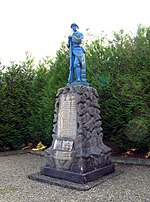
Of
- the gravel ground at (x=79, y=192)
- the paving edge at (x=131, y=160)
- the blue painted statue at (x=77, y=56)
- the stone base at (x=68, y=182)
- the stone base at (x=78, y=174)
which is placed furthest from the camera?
the paving edge at (x=131, y=160)

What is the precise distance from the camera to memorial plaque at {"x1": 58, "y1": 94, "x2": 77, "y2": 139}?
5398mm

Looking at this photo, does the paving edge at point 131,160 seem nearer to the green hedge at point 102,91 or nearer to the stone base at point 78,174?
the green hedge at point 102,91

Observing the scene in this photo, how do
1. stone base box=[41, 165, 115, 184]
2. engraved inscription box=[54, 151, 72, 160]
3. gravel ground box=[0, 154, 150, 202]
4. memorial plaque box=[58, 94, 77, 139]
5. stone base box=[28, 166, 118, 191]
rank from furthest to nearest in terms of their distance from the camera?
memorial plaque box=[58, 94, 77, 139] → engraved inscription box=[54, 151, 72, 160] → stone base box=[41, 165, 115, 184] → stone base box=[28, 166, 118, 191] → gravel ground box=[0, 154, 150, 202]

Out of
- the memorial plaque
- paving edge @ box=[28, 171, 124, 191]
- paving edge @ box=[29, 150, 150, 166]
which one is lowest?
paving edge @ box=[28, 171, 124, 191]

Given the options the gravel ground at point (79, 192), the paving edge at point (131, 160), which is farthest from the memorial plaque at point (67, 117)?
the paving edge at point (131, 160)

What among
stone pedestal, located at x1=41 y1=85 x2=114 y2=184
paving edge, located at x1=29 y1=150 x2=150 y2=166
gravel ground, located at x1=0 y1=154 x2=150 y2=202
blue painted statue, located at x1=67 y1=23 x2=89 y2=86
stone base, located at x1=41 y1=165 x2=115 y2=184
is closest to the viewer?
gravel ground, located at x1=0 y1=154 x2=150 y2=202

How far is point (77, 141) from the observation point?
521 centimetres

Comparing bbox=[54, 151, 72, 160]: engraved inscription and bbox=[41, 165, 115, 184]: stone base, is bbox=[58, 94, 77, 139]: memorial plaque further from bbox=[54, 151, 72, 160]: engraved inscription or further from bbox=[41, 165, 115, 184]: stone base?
A: bbox=[41, 165, 115, 184]: stone base

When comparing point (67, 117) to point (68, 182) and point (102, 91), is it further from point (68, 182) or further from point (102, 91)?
point (102, 91)

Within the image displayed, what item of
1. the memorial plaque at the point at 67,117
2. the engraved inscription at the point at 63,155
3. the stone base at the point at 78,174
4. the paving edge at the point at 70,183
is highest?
the memorial plaque at the point at 67,117

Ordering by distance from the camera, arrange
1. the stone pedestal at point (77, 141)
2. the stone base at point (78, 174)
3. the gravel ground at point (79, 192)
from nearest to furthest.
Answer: the gravel ground at point (79, 192) → the stone base at point (78, 174) → the stone pedestal at point (77, 141)

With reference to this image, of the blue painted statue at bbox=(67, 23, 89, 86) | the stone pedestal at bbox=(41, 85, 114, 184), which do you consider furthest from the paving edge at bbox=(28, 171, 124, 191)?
the blue painted statue at bbox=(67, 23, 89, 86)

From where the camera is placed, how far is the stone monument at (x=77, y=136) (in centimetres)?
507

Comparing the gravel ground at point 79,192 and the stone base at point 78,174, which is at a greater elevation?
the stone base at point 78,174
